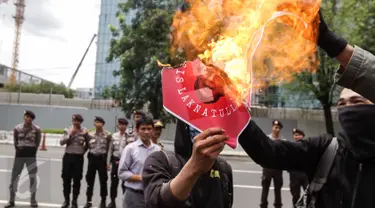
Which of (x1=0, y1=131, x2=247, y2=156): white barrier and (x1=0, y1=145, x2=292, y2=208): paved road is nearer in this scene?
(x1=0, y1=145, x2=292, y2=208): paved road

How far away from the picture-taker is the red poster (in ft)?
5.11

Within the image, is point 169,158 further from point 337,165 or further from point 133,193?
point 133,193

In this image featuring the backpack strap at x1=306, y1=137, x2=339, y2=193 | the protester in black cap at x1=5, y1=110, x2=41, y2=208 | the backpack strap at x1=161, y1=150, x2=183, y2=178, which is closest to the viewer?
the backpack strap at x1=306, y1=137, x2=339, y2=193

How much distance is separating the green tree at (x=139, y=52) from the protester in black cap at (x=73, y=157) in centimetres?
515

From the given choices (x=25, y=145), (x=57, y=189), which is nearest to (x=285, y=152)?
(x=25, y=145)

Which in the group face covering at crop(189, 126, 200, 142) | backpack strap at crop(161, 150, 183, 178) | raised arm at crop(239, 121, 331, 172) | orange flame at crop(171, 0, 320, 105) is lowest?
backpack strap at crop(161, 150, 183, 178)

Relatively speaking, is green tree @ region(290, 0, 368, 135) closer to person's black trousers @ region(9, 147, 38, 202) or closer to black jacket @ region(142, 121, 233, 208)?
person's black trousers @ region(9, 147, 38, 202)

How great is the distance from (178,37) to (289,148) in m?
0.87

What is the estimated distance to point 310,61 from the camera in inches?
85.2

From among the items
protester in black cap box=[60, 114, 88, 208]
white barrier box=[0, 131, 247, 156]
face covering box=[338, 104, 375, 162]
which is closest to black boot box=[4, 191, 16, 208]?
protester in black cap box=[60, 114, 88, 208]

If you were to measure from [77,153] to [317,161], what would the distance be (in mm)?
6304

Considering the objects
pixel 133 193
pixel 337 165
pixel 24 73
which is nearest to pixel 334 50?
pixel 337 165

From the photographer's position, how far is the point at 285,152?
2.09 meters

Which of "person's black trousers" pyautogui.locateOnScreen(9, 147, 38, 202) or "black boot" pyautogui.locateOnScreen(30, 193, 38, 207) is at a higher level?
"person's black trousers" pyautogui.locateOnScreen(9, 147, 38, 202)
